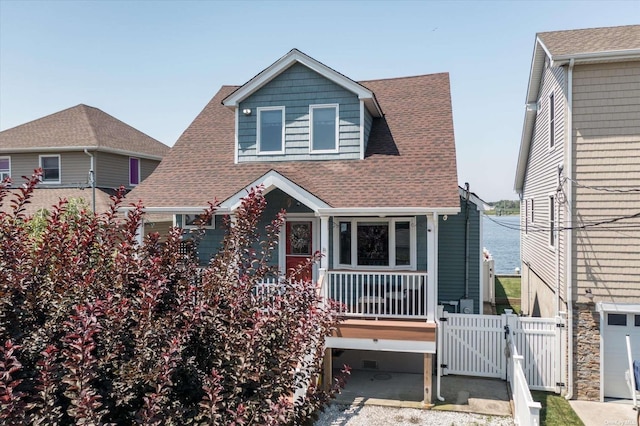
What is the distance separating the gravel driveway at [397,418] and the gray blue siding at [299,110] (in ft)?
21.4

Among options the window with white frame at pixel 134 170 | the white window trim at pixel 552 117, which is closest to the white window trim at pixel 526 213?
the white window trim at pixel 552 117

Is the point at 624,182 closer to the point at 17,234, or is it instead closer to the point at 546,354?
the point at 546,354

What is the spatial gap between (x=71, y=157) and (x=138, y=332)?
20201 mm

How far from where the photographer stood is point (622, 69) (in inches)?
364

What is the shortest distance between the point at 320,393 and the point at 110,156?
65.7ft

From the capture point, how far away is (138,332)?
3.62 metres

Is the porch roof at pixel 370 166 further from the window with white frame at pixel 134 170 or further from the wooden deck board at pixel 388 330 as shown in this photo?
the window with white frame at pixel 134 170

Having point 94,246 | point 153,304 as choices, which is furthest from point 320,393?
point 94,246

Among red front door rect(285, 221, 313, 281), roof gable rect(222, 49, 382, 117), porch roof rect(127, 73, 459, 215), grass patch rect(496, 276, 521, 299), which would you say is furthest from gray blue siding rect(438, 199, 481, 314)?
grass patch rect(496, 276, 521, 299)

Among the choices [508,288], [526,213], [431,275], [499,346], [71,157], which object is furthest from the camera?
[508,288]

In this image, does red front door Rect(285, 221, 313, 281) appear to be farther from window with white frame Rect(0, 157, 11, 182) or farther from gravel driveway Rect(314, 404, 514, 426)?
window with white frame Rect(0, 157, 11, 182)

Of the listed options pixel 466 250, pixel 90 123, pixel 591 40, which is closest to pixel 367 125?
pixel 466 250

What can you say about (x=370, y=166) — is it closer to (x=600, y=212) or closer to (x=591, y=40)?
(x=600, y=212)

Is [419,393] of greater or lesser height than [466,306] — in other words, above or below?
below
